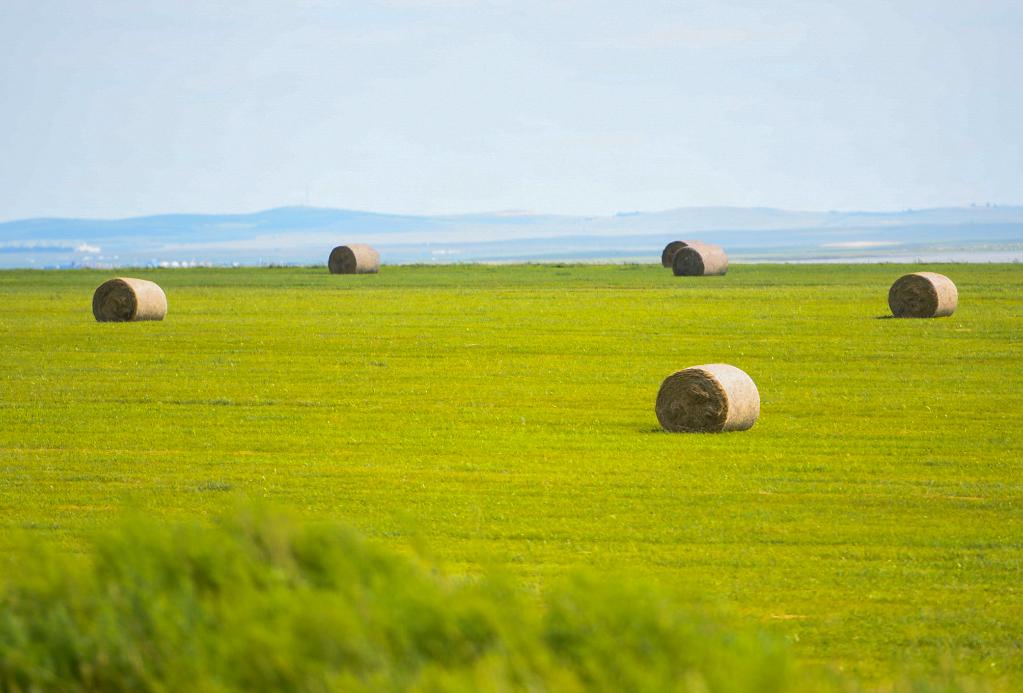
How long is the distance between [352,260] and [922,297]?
37203mm

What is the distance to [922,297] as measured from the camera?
39.8 m

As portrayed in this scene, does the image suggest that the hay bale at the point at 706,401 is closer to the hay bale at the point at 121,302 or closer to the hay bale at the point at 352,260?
the hay bale at the point at 121,302

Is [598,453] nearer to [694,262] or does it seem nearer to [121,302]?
[121,302]

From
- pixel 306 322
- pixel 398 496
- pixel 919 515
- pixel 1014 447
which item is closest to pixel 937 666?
pixel 919 515

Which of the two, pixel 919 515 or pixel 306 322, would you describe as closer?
pixel 919 515

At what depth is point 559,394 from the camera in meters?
25.2

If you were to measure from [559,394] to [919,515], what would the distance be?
10797mm

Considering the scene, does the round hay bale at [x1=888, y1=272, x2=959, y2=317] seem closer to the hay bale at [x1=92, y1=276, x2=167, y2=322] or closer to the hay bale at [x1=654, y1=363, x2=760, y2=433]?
the hay bale at [x1=654, y1=363, x2=760, y2=433]

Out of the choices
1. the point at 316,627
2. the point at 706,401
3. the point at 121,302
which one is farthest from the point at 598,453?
the point at 121,302

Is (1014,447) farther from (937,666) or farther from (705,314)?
(705,314)

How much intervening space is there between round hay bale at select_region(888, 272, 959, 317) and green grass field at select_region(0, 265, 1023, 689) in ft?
2.94

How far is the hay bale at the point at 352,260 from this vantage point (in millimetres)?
71750

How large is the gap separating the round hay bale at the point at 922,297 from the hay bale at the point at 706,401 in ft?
66.9

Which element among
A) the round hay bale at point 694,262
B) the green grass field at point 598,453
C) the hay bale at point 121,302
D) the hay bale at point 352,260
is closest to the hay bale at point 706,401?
the green grass field at point 598,453
